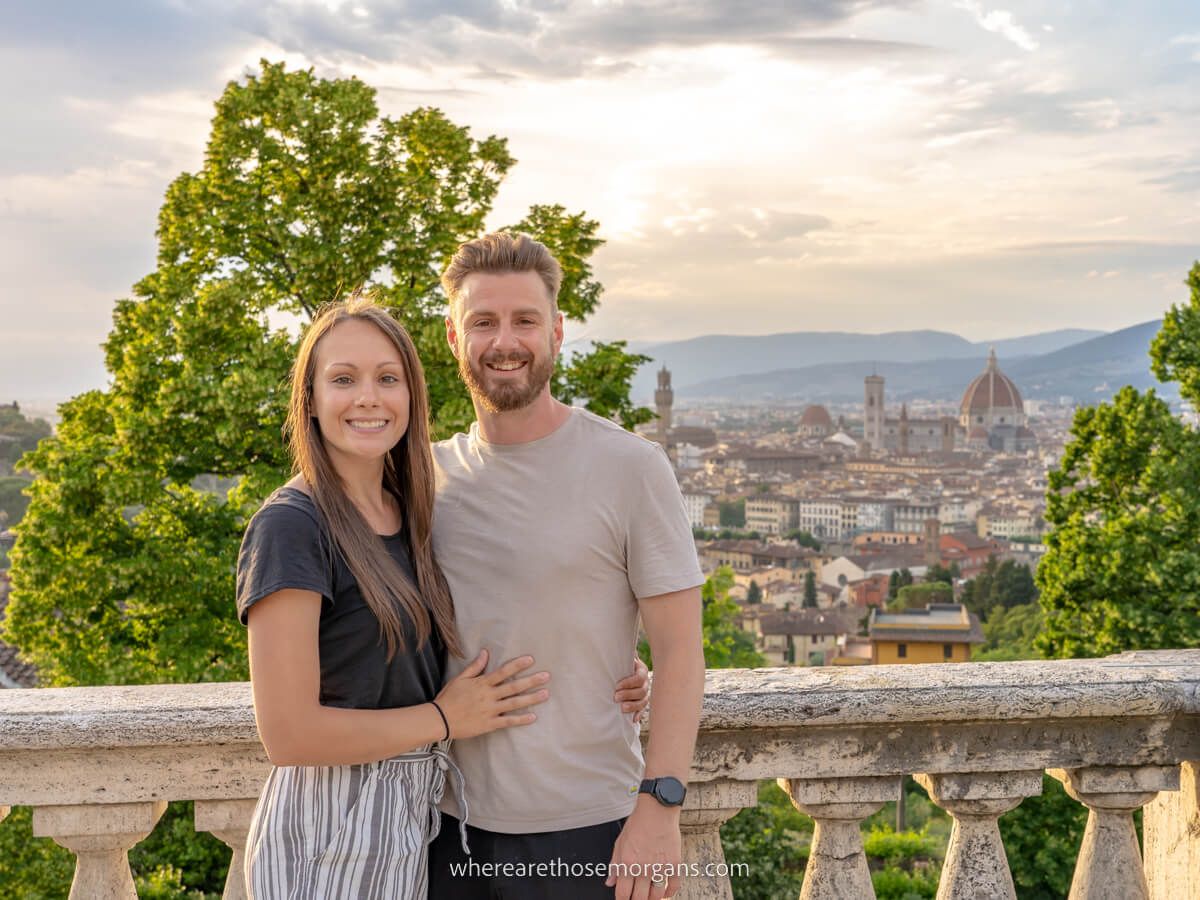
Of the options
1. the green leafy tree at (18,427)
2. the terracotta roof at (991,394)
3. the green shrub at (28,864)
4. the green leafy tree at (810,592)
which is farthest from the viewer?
the terracotta roof at (991,394)

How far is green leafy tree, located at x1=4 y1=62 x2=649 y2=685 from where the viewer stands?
1029cm

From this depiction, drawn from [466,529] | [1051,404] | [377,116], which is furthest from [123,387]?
[1051,404]

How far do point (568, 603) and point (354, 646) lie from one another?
337 millimetres

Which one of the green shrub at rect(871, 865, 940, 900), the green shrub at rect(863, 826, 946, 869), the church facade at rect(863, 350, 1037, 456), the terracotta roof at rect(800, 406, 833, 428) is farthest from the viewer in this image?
the terracotta roof at rect(800, 406, 833, 428)

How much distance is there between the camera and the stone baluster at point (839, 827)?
2.01 metres

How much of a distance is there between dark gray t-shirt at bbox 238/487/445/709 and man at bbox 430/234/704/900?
117 mm

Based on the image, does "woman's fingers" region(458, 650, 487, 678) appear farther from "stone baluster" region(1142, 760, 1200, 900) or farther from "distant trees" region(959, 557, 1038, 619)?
"distant trees" region(959, 557, 1038, 619)

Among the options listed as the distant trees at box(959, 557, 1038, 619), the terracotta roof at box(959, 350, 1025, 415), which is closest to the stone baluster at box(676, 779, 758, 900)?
the distant trees at box(959, 557, 1038, 619)

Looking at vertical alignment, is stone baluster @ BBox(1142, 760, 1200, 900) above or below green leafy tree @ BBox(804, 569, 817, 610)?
above

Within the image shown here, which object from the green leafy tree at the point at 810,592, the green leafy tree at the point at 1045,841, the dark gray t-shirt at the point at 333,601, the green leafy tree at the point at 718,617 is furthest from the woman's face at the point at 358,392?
the green leafy tree at the point at 810,592

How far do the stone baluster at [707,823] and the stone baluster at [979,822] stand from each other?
34 centimetres

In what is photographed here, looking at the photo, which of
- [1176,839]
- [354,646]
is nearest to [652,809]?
[354,646]

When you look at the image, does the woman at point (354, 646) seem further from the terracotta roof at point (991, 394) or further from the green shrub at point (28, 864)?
the terracotta roof at point (991, 394)

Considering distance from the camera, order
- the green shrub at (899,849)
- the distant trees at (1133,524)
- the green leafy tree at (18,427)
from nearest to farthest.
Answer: the distant trees at (1133,524)
the green shrub at (899,849)
the green leafy tree at (18,427)
